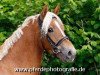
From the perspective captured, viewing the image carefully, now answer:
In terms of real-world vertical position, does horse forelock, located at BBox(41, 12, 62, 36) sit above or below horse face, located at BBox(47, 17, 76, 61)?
above

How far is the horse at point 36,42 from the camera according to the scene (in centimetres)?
422

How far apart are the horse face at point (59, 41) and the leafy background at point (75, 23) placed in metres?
0.80

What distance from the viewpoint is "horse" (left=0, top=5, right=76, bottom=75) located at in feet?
13.8

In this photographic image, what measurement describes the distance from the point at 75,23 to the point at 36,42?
3.98ft

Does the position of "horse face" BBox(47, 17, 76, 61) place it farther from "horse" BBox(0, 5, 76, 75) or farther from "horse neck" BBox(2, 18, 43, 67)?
"horse neck" BBox(2, 18, 43, 67)

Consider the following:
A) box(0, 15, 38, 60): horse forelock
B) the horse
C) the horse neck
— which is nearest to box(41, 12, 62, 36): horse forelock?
the horse

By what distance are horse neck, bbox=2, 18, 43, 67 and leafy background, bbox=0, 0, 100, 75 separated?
0.88 meters

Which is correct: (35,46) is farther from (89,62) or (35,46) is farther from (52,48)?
(89,62)

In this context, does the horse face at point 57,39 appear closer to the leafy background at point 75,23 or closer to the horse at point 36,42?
the horse at point 36,42

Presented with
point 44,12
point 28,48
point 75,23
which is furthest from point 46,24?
point 75,23

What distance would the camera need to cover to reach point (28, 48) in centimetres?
432

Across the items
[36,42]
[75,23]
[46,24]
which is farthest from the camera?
[75,23]

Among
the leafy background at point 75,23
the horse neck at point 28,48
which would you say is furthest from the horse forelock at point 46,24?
the leafy background at point 75,23

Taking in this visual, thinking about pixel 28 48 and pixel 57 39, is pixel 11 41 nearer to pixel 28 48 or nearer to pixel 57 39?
pixel 28 48
